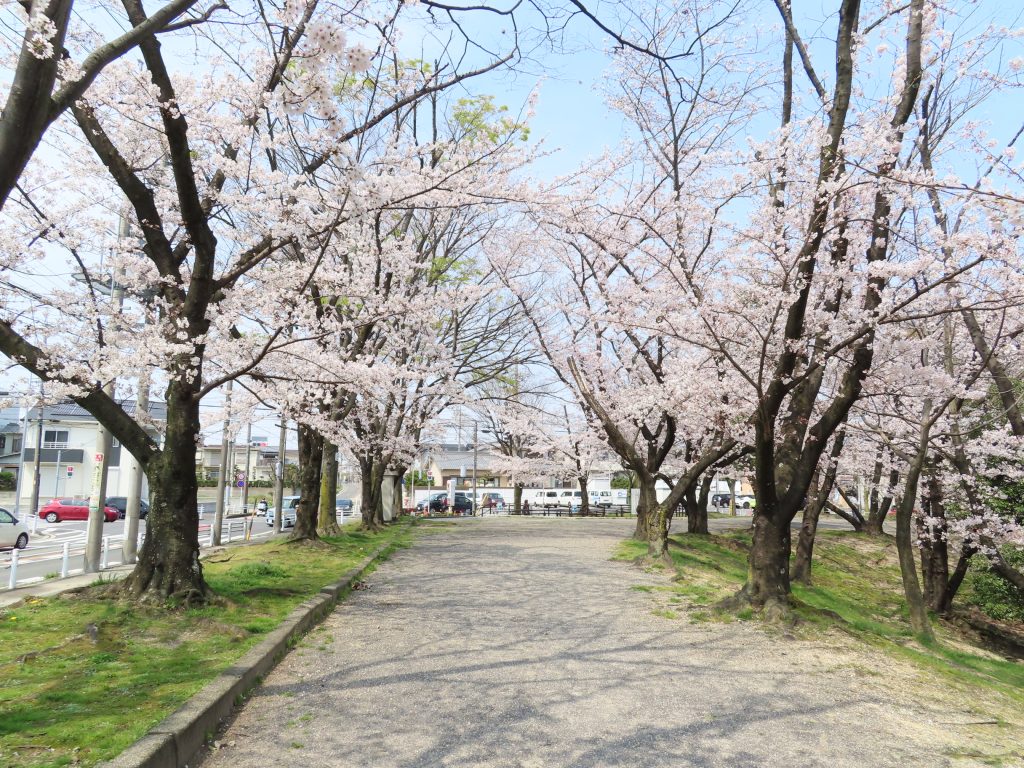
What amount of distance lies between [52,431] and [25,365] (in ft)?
190

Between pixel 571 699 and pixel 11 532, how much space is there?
71.0ft

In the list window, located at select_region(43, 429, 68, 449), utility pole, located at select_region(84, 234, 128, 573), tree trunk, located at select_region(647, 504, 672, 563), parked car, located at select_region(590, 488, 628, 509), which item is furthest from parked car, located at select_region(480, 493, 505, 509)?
utility pole, located at select_region(84, 234, 128, 573)

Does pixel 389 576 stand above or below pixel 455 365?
below

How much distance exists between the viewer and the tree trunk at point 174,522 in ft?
25.8

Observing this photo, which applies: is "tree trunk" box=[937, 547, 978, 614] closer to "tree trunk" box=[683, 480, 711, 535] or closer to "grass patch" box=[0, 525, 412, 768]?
"tree trunk" box=[683, 480, 711, 535]

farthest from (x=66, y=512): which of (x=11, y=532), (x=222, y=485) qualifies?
(x=222, y=485)

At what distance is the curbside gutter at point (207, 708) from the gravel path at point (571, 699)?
0.42 feet

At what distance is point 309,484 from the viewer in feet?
54.7

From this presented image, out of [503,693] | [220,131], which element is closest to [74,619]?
[503,693]

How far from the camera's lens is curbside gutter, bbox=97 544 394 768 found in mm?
3680

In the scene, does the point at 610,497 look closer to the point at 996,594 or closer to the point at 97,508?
the point at 996,594

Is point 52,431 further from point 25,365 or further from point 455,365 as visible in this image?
point 25,365

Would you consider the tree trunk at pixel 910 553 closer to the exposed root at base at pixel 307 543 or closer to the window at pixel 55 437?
the exposed root at base at pixel 307 543

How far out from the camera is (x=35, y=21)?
12.0 ft
